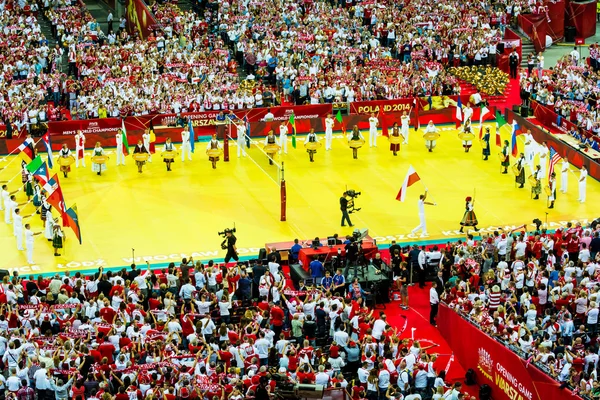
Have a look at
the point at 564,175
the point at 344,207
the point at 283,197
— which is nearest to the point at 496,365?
the point at 344,207

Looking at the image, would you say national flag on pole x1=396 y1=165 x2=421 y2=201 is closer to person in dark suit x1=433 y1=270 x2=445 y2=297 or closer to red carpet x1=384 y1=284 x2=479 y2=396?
red carpet x1=384 y1=284 x2=479 y2=396

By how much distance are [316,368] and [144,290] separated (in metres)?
7.91

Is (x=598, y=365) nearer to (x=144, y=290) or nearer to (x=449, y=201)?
(x=144, y=290)

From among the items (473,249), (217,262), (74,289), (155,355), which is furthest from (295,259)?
(155,355)

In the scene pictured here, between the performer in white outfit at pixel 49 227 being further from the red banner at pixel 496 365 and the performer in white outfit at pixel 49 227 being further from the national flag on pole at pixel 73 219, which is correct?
the red banner at pixel 496 365

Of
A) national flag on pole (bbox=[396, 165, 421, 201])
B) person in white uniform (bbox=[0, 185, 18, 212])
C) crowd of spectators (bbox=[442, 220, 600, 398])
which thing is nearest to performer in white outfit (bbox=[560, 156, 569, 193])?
crowd of spectators (bbox=[442, 220, 600, 398])

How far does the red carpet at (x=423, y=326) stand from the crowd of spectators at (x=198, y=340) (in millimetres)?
423

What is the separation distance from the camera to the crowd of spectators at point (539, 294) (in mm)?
31453

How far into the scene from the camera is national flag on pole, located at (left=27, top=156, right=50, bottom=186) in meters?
45.7

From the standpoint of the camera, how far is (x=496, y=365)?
3206 centimetres

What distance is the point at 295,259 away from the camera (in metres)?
41.0

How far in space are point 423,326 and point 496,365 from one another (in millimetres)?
5629

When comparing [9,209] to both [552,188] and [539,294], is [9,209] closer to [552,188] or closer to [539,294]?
[539,294]

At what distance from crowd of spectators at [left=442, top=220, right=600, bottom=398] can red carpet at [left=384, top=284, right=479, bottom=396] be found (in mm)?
1087
